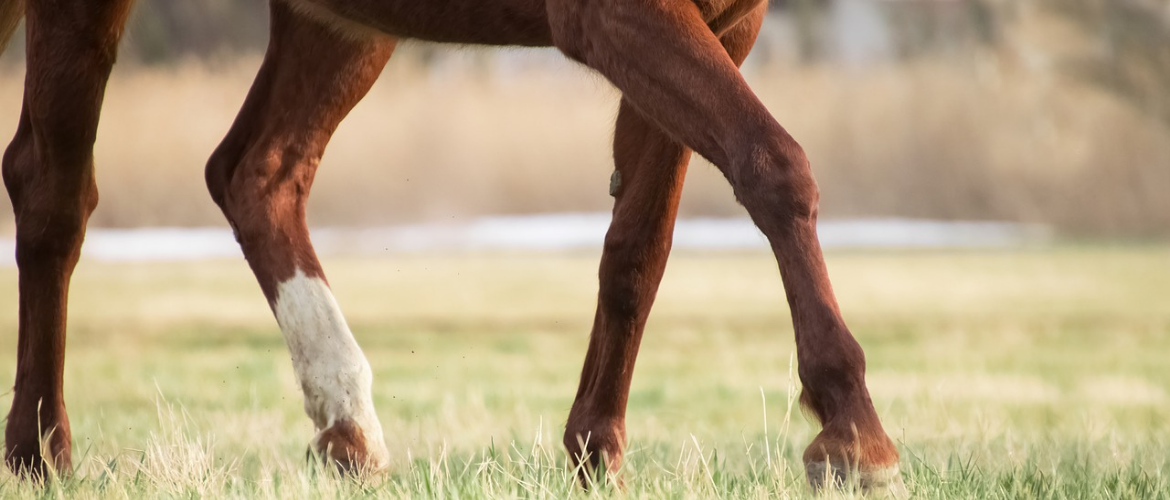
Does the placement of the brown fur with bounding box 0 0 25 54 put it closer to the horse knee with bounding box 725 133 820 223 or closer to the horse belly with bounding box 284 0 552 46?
the horse belly with bounding box 284 0 552 46

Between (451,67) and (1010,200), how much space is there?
6.70 metres

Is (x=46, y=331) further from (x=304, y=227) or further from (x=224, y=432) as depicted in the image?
(x=224, y=432)

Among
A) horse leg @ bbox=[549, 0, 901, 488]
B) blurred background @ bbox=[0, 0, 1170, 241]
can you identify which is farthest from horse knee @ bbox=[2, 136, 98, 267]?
blurred background @ bbox=[0, 0, 1170, 241]

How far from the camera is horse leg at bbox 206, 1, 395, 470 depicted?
3.02 m

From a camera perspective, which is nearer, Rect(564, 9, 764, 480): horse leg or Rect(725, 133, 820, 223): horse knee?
Rect(725, 133, 820, 223): horse knee

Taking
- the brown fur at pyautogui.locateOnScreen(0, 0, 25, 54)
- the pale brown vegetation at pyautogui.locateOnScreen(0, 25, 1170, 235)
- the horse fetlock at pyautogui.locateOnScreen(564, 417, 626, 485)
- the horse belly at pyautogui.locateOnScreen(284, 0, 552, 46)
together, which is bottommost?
the horse fetlock at pyautogui.locateOnScreen(564, 417, 626, 485)

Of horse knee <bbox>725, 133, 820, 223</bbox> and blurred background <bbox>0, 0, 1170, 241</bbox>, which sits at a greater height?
blurred background <bbox>0, 0, 1170, 241</bbox>

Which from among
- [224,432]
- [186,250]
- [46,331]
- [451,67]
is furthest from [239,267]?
[46,331]

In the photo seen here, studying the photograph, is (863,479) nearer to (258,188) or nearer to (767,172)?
(767,172)

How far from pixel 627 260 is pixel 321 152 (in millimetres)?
1026

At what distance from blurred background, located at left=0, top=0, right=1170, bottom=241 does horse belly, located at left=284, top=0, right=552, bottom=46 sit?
35.1ft

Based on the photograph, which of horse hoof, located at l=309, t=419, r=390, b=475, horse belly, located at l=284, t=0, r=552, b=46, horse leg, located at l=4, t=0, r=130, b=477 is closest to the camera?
horse belly, located at l=284, t=0, r=552, b=46

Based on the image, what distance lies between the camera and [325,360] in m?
3.04

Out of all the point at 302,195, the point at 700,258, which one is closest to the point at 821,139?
the point at 700,258
